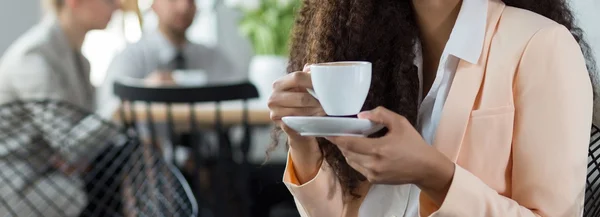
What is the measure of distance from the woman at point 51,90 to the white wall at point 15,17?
1.03 m

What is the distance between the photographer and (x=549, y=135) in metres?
0.95

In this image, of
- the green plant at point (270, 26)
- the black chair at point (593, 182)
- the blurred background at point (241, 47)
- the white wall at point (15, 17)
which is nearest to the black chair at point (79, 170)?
the blurred background at point (241, 47)

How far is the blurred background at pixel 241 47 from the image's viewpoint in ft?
9.18

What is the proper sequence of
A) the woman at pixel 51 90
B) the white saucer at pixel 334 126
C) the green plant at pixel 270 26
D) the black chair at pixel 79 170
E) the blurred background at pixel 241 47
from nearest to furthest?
the white saucer at pixel 334 126 < the black chair at pixel 79 170 < the woman at pixel 51 90 < the blurred background at pixel 241 47 < the green plant at pixel 270 26

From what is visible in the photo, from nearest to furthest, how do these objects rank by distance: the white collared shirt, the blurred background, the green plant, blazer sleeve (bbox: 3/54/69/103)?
1. the white collared shirt
2. blazer sleeve (bbox: 3/54/69/103)
3. the blurred background
4. the green plant

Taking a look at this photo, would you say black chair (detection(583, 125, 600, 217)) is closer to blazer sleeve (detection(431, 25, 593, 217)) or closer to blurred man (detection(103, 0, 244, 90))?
blazer sleeve (detection(431, 25, 593, 217))

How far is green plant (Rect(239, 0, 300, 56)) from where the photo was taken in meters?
3.45

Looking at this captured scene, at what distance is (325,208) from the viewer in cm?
113

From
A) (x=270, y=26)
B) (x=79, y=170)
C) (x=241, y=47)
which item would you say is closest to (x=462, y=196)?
(x=79, y=170)

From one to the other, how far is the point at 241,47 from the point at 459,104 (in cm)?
352

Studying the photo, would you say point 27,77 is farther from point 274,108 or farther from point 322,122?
point 322,122

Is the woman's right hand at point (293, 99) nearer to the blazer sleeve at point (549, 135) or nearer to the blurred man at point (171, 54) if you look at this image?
the blazer sleeve at point (549, 135)

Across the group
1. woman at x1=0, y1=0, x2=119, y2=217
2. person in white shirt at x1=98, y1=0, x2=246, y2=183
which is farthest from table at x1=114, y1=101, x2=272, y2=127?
person in white shirt at x1=98, y1=0, x2=246, y2=183

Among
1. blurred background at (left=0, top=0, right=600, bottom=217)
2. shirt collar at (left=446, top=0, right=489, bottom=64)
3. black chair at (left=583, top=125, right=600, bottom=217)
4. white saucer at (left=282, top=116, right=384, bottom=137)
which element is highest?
shirt collar at (left=446, top=0, right=489, bottom=64)
